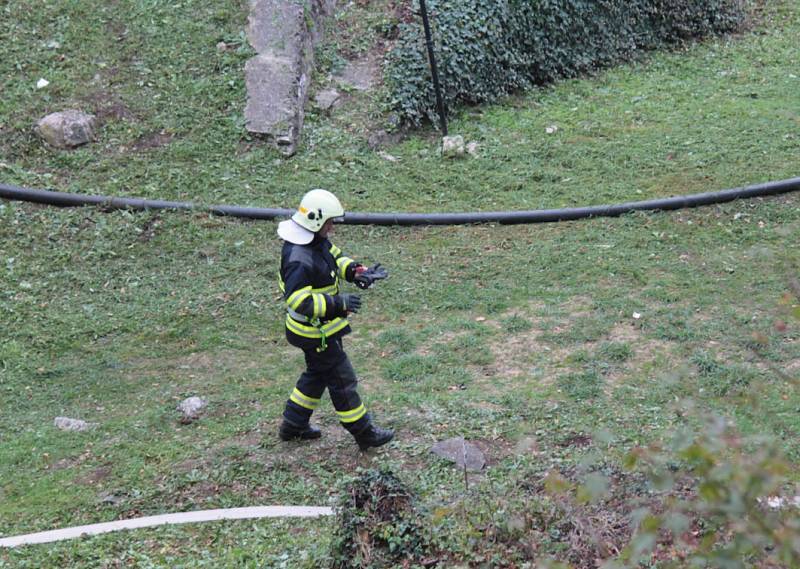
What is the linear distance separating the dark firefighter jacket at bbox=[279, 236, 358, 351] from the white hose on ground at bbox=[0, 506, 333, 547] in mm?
1039

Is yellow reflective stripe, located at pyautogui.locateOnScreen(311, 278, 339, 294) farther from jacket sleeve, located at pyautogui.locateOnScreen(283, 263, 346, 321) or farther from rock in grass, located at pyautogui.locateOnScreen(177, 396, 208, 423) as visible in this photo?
rock in grass, located at pyautogui.locateOnScreen(177, 396, 208, 423)

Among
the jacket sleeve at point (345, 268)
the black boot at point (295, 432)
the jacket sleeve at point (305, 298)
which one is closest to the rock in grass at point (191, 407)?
the black boot at point (295, 432)

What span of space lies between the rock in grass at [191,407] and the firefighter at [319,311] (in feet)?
2.67

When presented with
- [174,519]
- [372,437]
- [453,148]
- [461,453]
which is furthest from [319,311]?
[453,148]

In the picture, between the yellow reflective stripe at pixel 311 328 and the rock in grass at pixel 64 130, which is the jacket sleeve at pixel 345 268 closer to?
the yellow reflective stripe at pixel 311 328

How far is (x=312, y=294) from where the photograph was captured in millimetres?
5629

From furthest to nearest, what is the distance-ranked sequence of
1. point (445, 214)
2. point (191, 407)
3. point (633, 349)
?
point (445, 214), point (633, 349), point (191, 407)

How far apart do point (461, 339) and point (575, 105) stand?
5484mm

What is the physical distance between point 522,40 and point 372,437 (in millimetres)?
7754

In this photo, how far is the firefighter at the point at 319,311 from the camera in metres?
5.66

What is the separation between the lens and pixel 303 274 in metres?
5.66

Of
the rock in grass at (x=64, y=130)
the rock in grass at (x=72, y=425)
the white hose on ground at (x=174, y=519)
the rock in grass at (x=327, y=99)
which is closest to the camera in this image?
the white hose on ground at (x=174, y=519)

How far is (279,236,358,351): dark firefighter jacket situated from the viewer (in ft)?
18.4

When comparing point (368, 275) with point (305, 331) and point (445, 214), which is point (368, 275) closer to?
point (305, 331)
